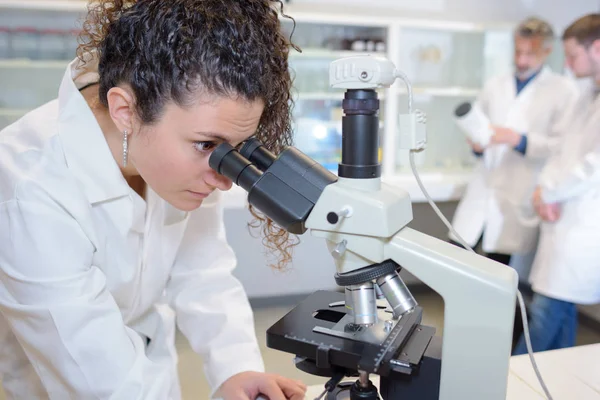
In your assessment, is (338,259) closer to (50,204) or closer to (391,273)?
(391,273)

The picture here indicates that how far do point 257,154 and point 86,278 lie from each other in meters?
0.31

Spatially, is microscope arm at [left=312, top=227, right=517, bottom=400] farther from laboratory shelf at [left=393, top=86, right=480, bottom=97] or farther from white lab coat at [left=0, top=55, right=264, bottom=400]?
laboratory shelf at [left=393, top=86, right=480, bottom=97]

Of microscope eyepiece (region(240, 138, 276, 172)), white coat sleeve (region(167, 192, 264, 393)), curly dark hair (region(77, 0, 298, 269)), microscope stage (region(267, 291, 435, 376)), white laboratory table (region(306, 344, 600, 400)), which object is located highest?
curly dark hair (region(77, 0, 298, 269))

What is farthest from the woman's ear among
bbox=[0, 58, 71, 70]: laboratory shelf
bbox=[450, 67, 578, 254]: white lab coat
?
bbox=[450, 67, 578, 254]: white lab coat

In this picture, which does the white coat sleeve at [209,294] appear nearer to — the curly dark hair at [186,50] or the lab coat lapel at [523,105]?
the curly dark hair at [186,50]

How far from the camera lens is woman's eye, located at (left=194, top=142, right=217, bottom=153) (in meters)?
0.80

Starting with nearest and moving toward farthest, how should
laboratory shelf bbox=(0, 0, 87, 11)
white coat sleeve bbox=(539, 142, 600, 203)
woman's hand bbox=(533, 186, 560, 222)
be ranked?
white coat sleeve bbox=(539, 142, 600, 203) < woman's hand bbox=(533, 186, 560, 222) < laboratory shelf bbox=(0, 0, 87, 11)

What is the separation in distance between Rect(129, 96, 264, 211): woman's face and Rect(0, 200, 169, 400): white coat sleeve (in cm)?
16

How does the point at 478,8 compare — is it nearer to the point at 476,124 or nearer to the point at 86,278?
the point at 476,124

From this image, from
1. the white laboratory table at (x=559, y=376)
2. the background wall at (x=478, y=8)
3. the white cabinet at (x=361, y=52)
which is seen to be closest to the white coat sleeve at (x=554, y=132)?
the white cabinet at (x=361, y=52)

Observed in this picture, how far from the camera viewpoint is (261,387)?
92 centimetres

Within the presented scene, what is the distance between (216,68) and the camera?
2.52 ft

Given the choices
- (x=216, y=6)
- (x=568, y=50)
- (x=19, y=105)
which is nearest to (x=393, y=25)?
(x=568, y=50)

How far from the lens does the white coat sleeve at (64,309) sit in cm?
73
